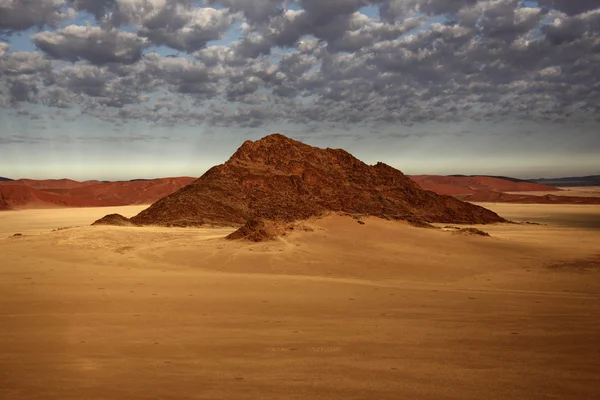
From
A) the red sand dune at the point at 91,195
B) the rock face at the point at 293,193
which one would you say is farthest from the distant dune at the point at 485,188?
the red sand dune at the point at 91,195

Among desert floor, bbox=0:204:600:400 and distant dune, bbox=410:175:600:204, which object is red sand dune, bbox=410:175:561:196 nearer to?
distant dune, bbox=410:175:600:204

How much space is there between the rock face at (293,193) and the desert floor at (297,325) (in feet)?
43.6

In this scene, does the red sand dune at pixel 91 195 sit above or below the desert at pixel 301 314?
above

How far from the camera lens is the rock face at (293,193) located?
2814 centimetres

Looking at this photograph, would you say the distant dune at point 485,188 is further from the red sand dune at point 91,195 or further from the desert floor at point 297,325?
the desert floor at point 297,325

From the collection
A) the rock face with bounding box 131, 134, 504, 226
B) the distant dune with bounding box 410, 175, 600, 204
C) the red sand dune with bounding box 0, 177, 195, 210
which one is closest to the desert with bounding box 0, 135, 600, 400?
the rock face with bounding box 131, 134, 504, 226

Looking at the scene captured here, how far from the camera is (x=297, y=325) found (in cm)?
689

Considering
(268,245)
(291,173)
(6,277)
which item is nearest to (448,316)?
(268,245)

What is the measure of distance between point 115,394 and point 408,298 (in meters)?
5.89

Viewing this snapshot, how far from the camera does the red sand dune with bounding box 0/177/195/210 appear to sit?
6177 centimetres

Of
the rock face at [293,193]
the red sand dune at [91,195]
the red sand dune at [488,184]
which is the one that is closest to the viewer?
the rock face at [293,193]

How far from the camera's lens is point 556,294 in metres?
9.49

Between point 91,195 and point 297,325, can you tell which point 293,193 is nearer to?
point 297,325

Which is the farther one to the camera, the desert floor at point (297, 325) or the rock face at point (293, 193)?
the rock face at point (293, 193)
